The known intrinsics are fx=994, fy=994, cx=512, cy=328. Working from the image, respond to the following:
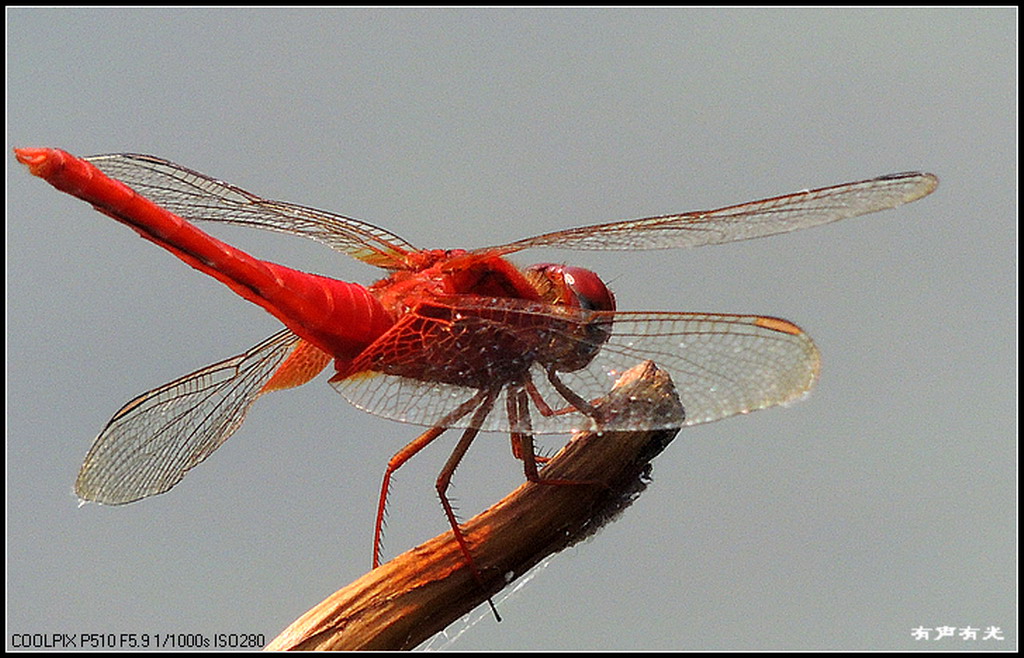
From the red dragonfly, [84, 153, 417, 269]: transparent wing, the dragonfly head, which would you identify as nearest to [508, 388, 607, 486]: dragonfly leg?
the red dragonfly

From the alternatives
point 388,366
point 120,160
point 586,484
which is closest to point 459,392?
point 388,366

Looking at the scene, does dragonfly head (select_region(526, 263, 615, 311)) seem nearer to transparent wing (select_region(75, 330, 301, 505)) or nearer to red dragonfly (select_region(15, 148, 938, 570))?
red dragonfly (select_region(15, 148, 938, 570))

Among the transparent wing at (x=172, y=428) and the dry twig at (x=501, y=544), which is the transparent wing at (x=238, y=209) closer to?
the transparent wing at (x=172, y=428)

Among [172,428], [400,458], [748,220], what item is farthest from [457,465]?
[748,220]

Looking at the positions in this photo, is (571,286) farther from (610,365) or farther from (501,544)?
(501,544)

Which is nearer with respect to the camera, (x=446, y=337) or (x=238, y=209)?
(x=446, y=337)

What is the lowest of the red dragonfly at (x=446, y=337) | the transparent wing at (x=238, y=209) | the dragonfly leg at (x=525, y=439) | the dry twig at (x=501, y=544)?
the dry twig at (x=501, y=544)

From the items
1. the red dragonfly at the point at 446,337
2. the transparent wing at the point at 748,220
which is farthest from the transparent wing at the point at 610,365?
the transparent wing at the point at 748,220
